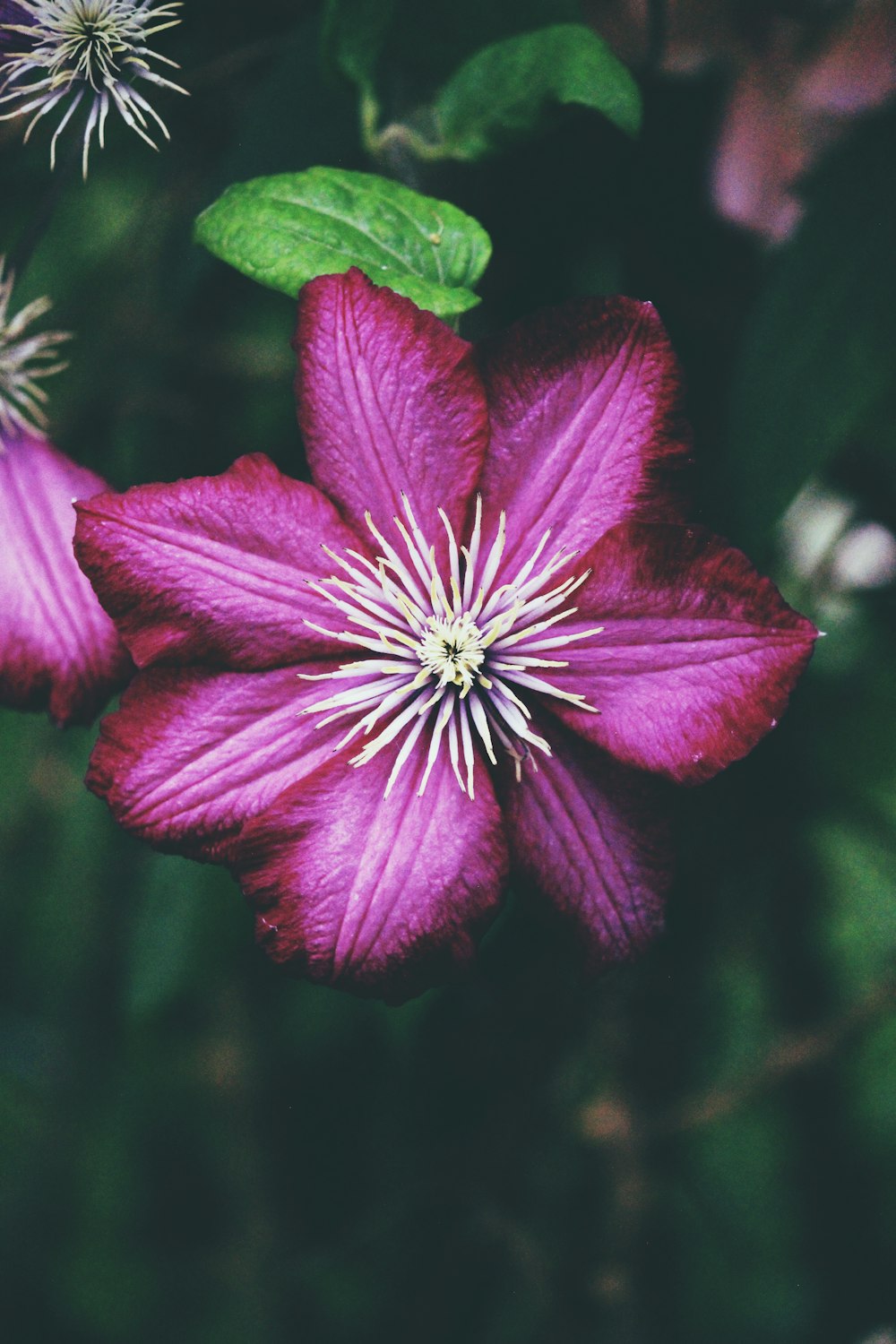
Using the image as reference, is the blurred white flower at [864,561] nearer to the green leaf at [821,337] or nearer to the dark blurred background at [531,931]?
the dark blurred background at [531,931]

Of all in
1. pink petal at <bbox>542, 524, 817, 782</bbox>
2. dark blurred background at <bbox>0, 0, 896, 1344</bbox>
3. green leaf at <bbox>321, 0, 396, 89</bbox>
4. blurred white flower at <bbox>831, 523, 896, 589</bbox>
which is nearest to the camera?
pink petal at <bbox>542, 524, 817, 782</bbox>

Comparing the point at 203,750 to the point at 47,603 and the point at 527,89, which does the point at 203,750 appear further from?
the point at 527,89

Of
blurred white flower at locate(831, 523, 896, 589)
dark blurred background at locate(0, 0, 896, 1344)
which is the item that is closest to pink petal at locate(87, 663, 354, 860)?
dark blurred background at locate(0, 0, 896, 1344)

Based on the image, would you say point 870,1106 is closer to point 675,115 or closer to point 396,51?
point 675,115

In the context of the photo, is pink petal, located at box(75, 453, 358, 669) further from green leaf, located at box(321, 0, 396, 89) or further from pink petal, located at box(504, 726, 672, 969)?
green leaf, located at box(321, 0, 396, 89)

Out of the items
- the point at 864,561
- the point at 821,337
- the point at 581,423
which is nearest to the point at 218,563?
the point at 581,423

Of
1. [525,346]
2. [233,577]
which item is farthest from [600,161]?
[233,577]

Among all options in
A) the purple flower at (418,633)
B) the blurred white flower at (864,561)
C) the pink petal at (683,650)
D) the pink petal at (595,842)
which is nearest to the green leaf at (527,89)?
the purple flower at (418,633)
